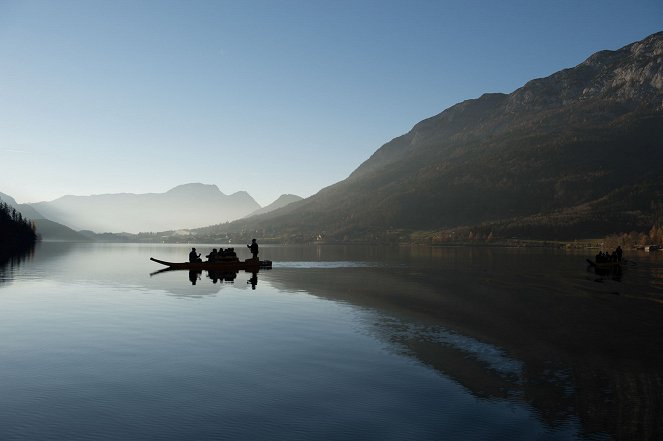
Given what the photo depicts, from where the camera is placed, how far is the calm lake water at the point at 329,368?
17.5 meters

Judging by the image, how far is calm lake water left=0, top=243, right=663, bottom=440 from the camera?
17.5m

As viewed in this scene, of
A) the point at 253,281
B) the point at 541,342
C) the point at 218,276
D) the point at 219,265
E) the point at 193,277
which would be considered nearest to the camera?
the point at 541,342

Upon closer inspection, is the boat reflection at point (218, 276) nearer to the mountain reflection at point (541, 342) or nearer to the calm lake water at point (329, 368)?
the mountain reflection at point (541, 342)

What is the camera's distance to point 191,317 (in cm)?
3962

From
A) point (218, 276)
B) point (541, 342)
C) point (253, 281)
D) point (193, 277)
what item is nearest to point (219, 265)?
point (218, 276)

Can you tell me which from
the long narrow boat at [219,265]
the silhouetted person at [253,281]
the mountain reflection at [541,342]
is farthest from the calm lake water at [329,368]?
the long narrow boat at [219,265]

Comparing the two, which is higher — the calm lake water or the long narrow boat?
the long narrow boat

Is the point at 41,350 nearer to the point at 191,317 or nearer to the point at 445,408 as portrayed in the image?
the point at 191,317

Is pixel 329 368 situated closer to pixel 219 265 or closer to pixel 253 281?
pixel 253 281

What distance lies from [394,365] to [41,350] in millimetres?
19262

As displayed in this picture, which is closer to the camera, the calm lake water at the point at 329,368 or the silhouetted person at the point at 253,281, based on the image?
the calm lake water at the point at 329,368

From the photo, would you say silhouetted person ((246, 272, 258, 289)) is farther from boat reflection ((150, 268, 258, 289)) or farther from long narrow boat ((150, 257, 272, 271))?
long narrow boat ((150, 257, 272, 271))

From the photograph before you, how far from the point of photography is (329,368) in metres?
25.0

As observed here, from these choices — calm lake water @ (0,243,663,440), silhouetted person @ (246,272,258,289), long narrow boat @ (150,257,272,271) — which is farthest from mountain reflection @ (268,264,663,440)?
long narrow boat @ (150,257,272,271)
